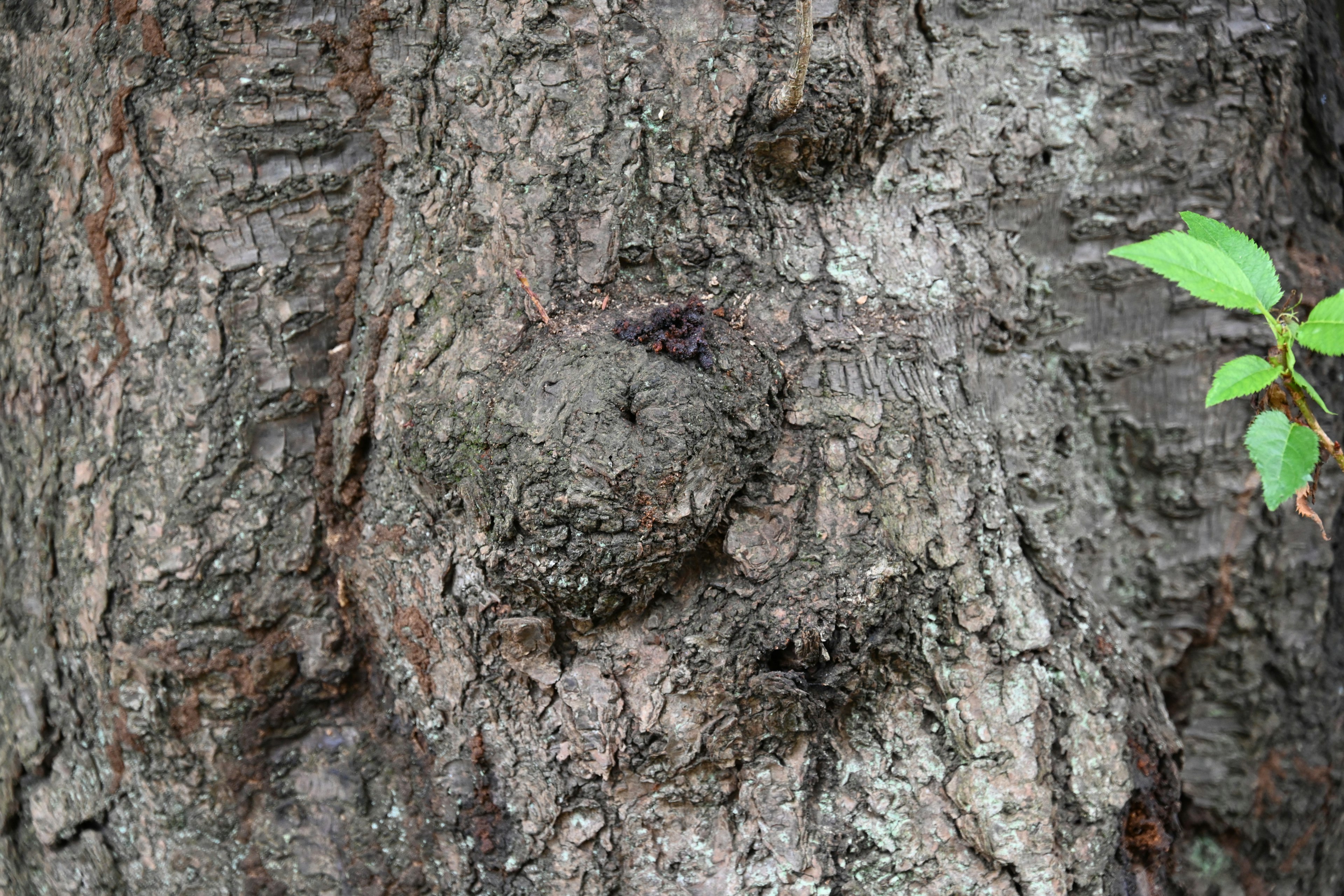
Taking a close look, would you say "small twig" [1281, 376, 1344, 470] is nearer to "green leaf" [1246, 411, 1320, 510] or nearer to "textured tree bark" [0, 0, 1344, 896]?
"green leaf" [1246, 411, 1320, 510]

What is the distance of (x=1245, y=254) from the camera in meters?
1.36

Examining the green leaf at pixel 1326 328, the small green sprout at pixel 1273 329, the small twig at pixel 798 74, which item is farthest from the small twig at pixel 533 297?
the green leaf at pixel 1326 328

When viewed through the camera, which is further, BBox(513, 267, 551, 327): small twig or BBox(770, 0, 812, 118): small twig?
BBox(513, 267, 551, 327): small twig

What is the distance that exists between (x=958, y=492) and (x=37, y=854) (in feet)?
6.18

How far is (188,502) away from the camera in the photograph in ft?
5.14

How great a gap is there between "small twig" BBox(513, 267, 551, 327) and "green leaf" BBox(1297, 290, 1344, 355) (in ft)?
3.70

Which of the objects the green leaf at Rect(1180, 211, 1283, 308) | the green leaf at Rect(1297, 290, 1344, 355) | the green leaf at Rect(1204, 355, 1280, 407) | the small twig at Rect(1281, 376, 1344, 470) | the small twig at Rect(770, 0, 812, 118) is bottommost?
the small twig at Rect(1281, 376, 1344, 470)

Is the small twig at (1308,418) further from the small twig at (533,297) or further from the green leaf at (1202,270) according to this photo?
the small twig at (533,297)

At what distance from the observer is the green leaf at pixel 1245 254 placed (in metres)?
1.35

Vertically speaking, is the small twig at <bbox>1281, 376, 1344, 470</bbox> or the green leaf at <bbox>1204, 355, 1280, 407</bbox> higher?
the green leaf at <bbox>1204, 355, 1280, 407</bbox>

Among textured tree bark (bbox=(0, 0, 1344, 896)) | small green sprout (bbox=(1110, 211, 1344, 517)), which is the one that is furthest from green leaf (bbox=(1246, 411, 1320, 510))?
textured tree bark (bbox=(0, 0, 1344, 896))

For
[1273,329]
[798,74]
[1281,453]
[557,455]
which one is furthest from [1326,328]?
[557,455]

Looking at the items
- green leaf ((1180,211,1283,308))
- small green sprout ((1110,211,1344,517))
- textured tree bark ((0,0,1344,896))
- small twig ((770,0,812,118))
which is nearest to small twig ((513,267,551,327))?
textured tree bark ((0,0,1344,896))

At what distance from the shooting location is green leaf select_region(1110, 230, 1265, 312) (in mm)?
1276
